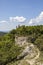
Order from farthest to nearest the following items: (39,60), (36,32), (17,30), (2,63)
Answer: (17,30) → (36,32) → (2,63) → (39,60)

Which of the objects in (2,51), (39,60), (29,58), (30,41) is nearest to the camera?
(39,60)

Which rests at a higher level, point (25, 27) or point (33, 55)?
point (25, 27)

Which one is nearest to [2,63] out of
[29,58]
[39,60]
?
[29,58]

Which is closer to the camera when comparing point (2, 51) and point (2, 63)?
point (2, 63)

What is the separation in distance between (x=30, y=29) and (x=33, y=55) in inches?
989

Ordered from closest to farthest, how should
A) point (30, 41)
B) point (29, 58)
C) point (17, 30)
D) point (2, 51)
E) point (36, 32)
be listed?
point (29, 58) < point (2, 51) < point (30, 41) < point (36, 32) < point (17, 30)

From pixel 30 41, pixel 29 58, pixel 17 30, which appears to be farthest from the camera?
pixel 17 30

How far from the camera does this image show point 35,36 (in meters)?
69.2

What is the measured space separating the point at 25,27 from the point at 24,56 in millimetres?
26810

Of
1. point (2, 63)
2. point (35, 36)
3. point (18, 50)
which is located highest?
point (35, 36)

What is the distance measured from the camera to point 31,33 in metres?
75.9

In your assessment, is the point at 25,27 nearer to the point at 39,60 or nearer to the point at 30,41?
the point at 30,41

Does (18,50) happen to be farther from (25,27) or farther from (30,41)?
(25,27)

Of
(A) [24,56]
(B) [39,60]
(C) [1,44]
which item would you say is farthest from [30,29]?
(B) [39,60]
